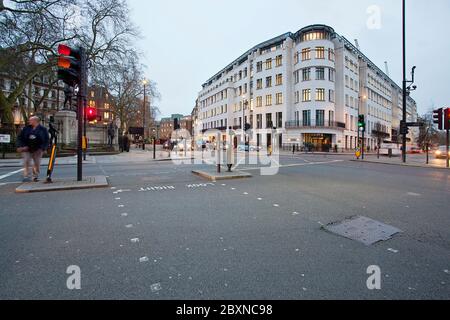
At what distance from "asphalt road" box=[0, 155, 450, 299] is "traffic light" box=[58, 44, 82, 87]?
3958 mm

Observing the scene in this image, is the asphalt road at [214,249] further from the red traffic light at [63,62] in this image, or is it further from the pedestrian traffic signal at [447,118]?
the pedestrian traffic signal at [447,118]

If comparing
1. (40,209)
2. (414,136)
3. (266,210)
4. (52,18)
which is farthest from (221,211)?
(414,136)

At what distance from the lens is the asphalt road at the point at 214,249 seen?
2287mm

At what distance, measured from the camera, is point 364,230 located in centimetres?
A: 391

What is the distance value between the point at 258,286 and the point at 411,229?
128 inches

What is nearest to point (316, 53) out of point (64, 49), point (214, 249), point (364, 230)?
point (64, 49)

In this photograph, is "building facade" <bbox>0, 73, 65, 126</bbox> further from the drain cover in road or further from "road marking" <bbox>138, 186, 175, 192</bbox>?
the drain cover in road

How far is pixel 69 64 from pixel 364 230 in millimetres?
8854

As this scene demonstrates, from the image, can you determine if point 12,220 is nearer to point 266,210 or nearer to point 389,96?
point 266,210

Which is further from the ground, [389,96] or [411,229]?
[389,96]

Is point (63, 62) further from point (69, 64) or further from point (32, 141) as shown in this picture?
point (32, 141)

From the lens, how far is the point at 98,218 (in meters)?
4.41

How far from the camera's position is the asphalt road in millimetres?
2287

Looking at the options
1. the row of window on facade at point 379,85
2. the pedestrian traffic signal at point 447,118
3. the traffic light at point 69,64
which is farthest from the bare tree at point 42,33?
the row of window on facade at point 379,85
